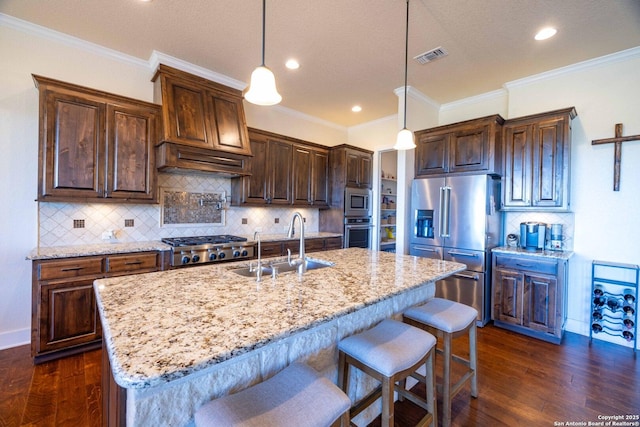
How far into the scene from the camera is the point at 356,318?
160cm

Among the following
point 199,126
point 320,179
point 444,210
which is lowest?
point 444,210

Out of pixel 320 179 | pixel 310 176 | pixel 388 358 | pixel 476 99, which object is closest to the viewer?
pixel 388 358

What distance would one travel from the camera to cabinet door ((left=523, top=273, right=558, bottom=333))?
2828mm

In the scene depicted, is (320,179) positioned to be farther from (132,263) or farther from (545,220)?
(545,220)

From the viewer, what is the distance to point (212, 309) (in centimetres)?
109

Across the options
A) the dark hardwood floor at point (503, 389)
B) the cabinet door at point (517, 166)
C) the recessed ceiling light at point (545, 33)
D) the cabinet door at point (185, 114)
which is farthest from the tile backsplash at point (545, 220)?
the cabinet door at point (185, 114)

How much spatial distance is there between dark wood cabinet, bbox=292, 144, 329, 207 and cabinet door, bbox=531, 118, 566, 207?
2.83 metres

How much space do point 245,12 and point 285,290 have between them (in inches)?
92.8

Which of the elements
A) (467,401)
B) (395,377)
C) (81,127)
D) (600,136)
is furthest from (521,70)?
(81,127)

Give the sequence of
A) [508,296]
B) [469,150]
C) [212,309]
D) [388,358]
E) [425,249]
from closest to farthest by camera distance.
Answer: [212,309], [388,358], [508,296], [469,150], [425,249]

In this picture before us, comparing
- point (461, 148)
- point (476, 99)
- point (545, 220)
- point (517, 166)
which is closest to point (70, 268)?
point (461, 148)

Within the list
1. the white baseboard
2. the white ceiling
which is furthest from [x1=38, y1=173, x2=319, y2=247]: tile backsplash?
the white ceiling

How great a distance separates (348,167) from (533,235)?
2.63 meters

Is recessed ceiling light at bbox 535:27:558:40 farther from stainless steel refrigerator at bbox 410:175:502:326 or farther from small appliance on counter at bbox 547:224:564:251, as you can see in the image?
small appliance on counter at bbox 547:224:564:251
